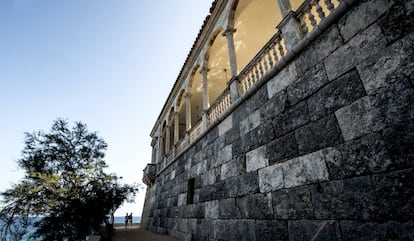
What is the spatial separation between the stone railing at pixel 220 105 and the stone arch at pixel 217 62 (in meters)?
2.20

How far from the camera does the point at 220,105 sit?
581cm

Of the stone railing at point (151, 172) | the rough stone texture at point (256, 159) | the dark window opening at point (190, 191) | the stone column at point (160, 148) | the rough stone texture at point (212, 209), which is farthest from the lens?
the stone column at point (160, 148)

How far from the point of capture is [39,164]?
9.12 metres

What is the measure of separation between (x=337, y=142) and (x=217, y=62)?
762cm

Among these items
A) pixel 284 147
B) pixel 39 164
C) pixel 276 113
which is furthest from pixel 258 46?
pixel 39 164

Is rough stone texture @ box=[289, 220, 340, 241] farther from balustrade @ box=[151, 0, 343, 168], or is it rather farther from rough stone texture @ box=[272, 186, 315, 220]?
balustrade @ box=[151, 0, 343, 168]

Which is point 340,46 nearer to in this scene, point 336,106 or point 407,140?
point 336,106

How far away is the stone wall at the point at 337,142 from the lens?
1.83 metres

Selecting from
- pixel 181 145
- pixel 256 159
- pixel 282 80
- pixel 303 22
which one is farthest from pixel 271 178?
pixel 181 145

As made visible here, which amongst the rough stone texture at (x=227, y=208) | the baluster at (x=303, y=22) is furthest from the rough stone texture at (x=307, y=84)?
the rough stone texture at (x=227, y=208)

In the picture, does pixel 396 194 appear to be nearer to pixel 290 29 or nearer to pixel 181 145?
pixel 290 29

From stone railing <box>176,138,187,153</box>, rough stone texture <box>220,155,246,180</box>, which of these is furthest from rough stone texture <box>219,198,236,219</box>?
stone railing <box>176,138,187,153</box>

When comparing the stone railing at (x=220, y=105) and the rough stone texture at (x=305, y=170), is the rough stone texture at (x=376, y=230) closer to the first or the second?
the rough stone texture at (x=305, y=170)

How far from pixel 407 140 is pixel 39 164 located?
1273 centimetres
